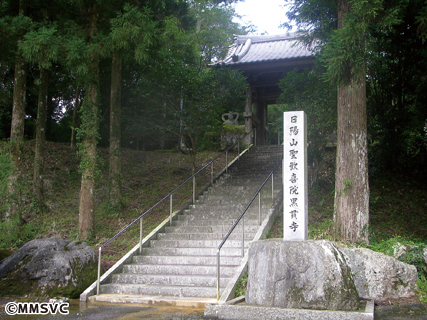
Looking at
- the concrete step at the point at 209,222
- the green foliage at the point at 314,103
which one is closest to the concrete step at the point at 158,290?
the concrete step at the point at 209,222

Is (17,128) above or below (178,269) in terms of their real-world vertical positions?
above

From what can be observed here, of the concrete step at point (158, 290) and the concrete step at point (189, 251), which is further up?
the concrete step at point (189, 251)

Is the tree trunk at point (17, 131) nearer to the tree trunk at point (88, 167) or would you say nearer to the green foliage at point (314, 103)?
the tree trunk at point (88, 167)

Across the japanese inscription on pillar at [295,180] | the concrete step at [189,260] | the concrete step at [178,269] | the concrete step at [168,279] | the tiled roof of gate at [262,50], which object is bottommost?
the concrete step at [168,279]

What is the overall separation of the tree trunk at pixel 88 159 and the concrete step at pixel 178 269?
2124 millimetres

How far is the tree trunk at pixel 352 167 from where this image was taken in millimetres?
6770

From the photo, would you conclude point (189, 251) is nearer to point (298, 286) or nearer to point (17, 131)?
point (298, 286)

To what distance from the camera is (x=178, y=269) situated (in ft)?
21.0

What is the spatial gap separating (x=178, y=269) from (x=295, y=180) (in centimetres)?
268

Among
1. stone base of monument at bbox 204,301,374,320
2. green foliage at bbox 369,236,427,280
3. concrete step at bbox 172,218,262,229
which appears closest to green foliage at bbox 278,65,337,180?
concrete step at bbox 172,218,262,229

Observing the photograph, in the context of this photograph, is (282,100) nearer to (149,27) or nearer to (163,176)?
(149,27)

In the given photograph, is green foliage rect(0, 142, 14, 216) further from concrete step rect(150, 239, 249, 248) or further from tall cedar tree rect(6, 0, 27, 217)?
concrete step rect(150, 239, 249, 248)

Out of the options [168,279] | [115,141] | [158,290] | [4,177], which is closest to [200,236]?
[168,279]

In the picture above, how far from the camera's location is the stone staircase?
19.5 feet
